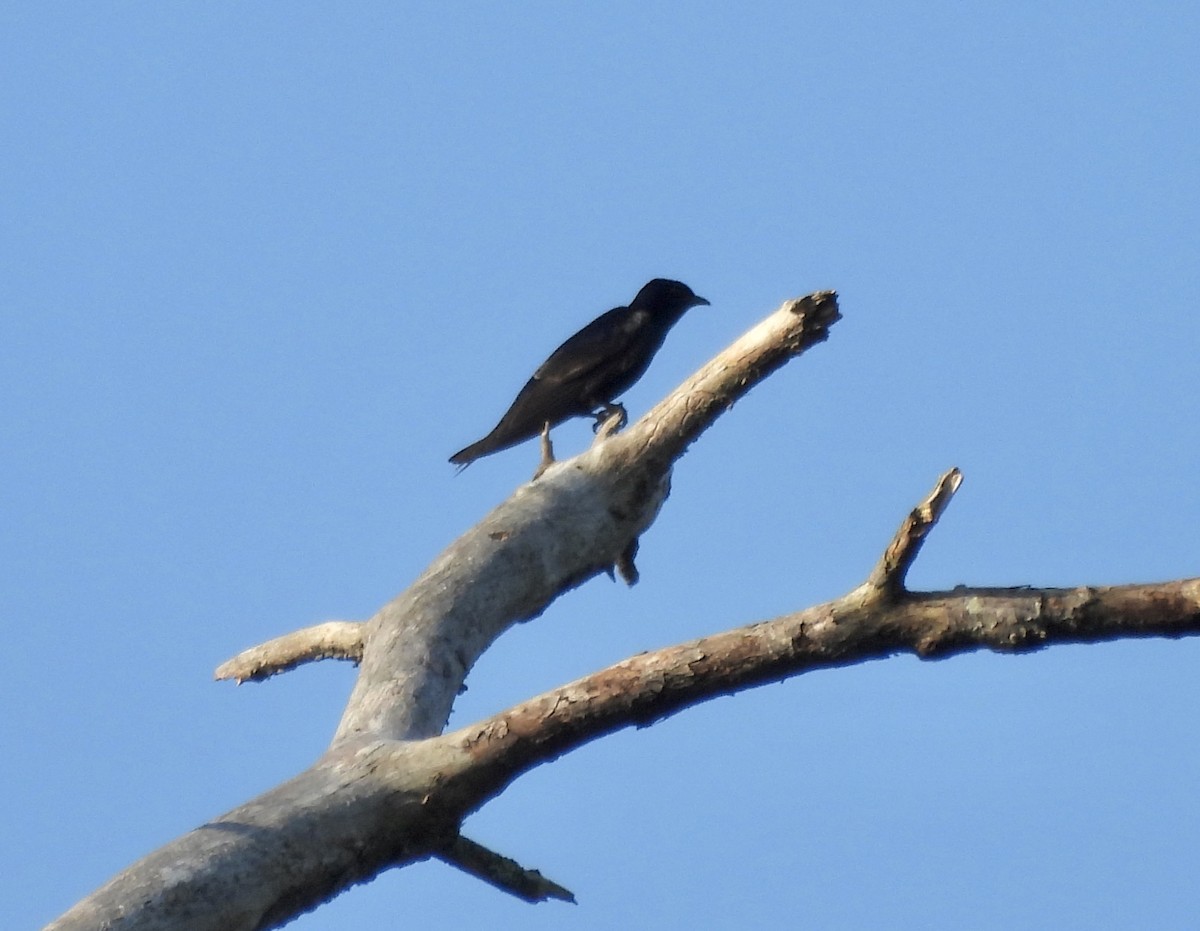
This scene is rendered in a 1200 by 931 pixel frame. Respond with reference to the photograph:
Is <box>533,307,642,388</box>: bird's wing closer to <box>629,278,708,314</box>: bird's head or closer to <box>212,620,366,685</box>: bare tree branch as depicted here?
<box>629,278,708,314</box>: bird's head

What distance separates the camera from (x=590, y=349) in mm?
9156

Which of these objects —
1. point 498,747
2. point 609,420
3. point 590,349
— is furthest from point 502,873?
point 590,349

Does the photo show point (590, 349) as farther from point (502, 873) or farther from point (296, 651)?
point (502, 873)

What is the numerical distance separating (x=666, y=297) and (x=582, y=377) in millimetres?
1209

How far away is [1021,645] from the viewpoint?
3.49 metres

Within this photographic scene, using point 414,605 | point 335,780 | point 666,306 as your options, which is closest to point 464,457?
point 666,306

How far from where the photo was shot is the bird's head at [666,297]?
9781 mm

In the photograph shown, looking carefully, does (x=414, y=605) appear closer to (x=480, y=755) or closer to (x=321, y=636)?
(x=321, y=636)

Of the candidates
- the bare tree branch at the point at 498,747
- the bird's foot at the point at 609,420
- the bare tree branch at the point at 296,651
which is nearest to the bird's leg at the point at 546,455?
the bird's foot at the point at 609,420

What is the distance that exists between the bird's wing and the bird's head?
0.28 m

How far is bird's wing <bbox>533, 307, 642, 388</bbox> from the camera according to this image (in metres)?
9.00

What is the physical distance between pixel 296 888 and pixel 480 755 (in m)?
0.60

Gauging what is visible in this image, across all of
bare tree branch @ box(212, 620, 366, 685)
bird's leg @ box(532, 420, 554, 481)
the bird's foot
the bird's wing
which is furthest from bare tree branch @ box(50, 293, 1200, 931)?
the bird's wing

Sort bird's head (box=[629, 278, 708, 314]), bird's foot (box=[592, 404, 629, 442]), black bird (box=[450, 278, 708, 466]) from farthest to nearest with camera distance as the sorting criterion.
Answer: bird's head (box=[629, 278, 708, 314]) < black bird (box=[450, 278, 708, 466]) < bird's foot (box=[592, 404, 629, 442])
